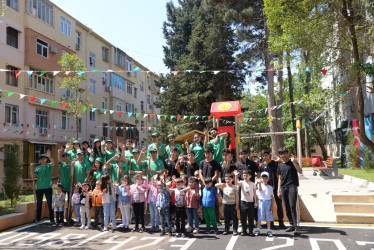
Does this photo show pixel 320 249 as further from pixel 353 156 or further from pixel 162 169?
pixel 353 156

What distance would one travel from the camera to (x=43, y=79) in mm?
23594

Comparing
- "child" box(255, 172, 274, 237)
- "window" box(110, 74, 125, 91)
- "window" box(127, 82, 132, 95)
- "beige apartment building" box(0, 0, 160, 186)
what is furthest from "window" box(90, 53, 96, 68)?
"child" box(255, 172, 274, 237)

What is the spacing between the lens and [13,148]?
13.9 m

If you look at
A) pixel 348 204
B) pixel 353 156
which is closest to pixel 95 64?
pixel 353 156

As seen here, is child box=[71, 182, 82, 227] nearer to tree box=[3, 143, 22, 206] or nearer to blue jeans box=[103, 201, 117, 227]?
blue jeans box=[103, 201, 117, 227]

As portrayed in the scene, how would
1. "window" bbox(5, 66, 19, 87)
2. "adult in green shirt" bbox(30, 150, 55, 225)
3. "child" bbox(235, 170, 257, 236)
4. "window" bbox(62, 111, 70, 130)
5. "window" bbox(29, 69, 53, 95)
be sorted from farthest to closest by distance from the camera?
"window" bbox(62, 111, 70, 130) → "window" bbox(29, 69, 53, 95) → "window" bbox(5, 66, 19, 87) → "adult in green shirt" bbox(30, 150, 55, 225) → "child" bbox(235, 170, 257, 236)

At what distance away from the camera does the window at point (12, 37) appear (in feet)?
67.6

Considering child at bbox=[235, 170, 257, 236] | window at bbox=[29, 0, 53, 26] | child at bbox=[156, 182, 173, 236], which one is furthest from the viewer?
window at bbox=[29, 0, 53, 26]

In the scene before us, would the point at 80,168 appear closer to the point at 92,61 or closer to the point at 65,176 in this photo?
the point at 65,176

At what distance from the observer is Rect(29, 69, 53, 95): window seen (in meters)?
22.4

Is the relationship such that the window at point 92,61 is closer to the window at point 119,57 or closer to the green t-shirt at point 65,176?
the window at point 119,57

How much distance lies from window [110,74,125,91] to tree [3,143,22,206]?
21.3 m

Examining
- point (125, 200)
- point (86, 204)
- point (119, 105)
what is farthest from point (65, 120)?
point (125, 200)

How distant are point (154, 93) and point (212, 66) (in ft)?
79.9
